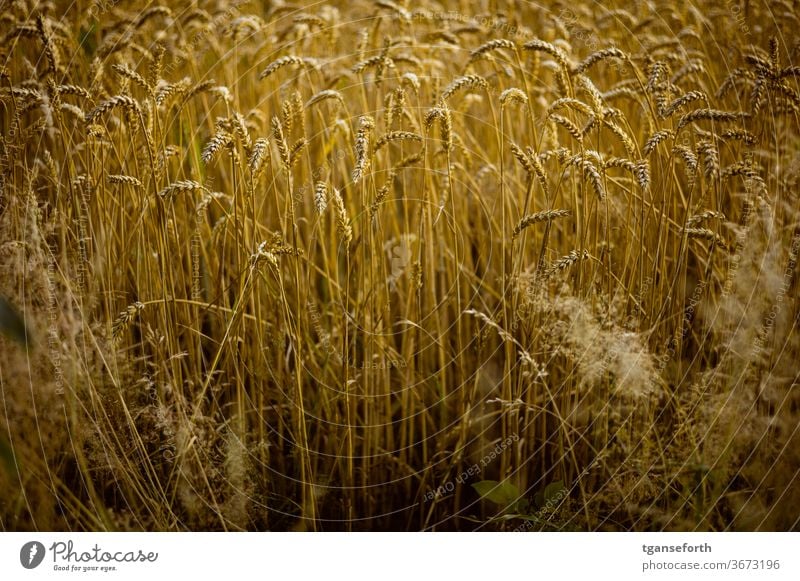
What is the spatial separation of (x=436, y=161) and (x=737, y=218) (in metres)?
0.57

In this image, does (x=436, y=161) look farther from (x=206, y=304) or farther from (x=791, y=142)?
(x=791, y=142)

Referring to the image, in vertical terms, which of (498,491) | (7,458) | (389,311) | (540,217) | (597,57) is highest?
(597,57)

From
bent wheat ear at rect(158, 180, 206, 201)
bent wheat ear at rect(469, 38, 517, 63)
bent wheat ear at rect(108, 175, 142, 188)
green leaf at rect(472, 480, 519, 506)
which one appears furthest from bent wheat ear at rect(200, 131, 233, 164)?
green leaf at rect(472, 480, 519, 506)

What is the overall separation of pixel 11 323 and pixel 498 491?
35.6 inches

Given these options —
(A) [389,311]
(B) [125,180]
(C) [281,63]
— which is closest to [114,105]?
(B) [125,180]

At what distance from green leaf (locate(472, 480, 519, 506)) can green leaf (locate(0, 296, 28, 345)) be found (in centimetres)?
84

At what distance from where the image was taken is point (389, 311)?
3.20 feet

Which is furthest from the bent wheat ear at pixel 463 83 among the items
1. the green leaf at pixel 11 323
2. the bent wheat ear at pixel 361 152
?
the green leaf at pixel 11 323

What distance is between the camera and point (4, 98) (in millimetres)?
998

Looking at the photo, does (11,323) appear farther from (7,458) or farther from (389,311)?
(389,311)

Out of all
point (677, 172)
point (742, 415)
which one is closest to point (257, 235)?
point (677, 172)

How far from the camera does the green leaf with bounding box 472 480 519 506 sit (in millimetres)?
965

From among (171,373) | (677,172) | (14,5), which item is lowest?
(171,373)

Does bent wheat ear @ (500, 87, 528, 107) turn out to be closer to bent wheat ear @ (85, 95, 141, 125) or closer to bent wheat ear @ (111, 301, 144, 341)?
bent wheat ear @ (85, 95, 141, 125)
